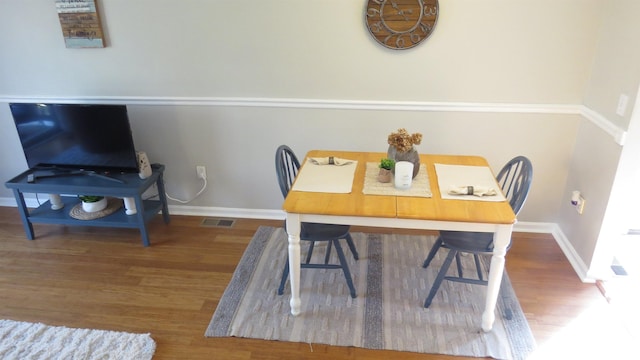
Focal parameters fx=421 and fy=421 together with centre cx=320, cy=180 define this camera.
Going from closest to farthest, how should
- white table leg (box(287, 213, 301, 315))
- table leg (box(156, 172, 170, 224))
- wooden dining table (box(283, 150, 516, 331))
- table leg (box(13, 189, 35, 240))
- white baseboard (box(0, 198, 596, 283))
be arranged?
wooden dining table (box(283, 150, 516, 331)), white table leg (box(287, 213, 301, 315)), white baseboard (box(0, 198, 596, 283)), table leg (box(13, 189, 35, 240)), table leg (box(156, 172, 170, 224))

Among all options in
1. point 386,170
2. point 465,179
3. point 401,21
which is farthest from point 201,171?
point 465,179

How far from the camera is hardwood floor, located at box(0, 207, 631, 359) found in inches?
83.4

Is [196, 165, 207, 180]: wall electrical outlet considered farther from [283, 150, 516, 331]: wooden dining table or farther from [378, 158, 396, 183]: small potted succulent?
[378, 158, 396, 183]: small potted succulent

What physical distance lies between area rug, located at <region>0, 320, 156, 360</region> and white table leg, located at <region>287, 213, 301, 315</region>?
0.74 meters

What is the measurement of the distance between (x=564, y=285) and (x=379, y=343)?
1248 mm

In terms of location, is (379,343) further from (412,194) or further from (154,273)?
(154,273)

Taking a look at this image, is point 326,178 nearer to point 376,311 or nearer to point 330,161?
point 330,161

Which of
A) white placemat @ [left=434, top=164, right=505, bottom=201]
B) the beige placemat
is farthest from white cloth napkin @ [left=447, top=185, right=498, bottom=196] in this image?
the beige placemat

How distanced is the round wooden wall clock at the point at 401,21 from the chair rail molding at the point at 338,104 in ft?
1.31

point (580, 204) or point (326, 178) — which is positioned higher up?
point (326, 178)

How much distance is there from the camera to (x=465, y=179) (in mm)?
2246

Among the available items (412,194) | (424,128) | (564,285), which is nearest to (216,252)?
(412,194)

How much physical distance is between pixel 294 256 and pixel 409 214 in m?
0.62

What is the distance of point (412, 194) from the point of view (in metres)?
2.08
